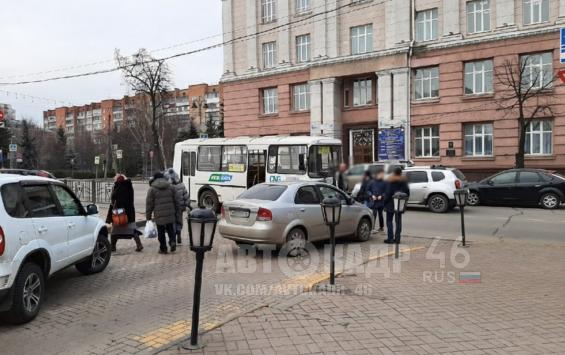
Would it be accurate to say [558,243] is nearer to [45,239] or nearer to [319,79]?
[45,239]

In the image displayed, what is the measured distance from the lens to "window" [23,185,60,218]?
6.42 m

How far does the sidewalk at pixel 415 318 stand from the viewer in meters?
4.96

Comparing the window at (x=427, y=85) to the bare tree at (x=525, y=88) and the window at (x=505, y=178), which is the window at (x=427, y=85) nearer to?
the bare tree at (x=525, y=88)

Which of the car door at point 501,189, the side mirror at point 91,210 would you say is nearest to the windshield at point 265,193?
the side mirror at point 91,210

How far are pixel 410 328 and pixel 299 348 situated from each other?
53.9 inches

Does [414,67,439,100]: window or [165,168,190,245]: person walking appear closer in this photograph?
[165,168,190,245]: person walking

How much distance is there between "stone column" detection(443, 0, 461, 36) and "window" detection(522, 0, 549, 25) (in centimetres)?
348

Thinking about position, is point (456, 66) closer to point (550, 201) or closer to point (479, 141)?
point (479, 141)

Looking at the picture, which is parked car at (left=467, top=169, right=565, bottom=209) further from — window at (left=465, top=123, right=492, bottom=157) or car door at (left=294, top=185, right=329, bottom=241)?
car door at (left=294, top=185, right=329, bottom=241)

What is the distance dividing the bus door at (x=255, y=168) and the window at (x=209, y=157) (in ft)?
6.52

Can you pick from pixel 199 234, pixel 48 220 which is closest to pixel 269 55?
pixel 48 220

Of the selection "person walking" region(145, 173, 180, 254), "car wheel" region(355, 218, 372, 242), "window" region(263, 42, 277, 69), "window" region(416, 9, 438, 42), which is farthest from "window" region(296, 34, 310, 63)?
"person walking" region(145, 173, 180, 254)

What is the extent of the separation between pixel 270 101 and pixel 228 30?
655cm

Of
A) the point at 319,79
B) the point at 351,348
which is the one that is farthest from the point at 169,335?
the point at 319,79
